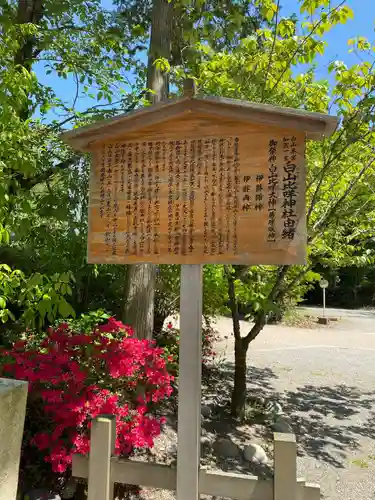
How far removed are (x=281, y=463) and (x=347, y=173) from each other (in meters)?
3.79

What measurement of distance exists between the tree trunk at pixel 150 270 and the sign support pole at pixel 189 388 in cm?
287

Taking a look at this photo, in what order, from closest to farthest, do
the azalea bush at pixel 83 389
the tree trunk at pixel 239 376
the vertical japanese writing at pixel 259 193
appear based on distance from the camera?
the vertical japanese writing at pixel 259 193
the azalea bush at pixel 83 389
the tree trunk at pixel 239 376

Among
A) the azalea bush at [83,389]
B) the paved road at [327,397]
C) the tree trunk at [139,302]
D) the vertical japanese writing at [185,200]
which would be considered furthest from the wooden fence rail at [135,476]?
the tree trunk at [139,302]

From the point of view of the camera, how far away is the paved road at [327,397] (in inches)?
171

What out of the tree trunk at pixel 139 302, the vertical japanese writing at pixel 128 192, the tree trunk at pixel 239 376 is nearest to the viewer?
the vertical japanese writing at pixel 128 192

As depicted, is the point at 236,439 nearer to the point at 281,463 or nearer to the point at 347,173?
the point at 281,463

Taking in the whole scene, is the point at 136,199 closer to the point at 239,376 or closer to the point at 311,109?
the point at 311,109

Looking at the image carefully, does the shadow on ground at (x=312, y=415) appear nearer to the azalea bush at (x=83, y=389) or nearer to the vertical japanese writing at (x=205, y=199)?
the azalea bush at (x=83, y=389)

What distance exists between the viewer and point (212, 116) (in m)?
2.38

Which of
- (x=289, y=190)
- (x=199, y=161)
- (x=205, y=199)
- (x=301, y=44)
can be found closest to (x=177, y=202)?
(x=205, y=199)

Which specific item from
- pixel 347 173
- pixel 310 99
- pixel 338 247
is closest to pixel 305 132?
pixel 310 99

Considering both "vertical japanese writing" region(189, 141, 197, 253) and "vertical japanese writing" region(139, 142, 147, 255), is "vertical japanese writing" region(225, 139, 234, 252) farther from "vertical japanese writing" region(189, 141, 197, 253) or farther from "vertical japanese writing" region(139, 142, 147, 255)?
"vertical japanese writing" region(139, 142, 147, 255)

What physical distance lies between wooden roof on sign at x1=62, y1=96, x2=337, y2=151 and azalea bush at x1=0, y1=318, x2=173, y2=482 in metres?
1.71

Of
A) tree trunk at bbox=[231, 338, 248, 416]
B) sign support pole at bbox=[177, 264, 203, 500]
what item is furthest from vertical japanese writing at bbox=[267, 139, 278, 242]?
tree trunk at bbox=[231, 338, 248, 416]
